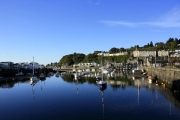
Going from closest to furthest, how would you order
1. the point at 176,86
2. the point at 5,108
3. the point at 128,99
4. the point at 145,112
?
the point at 145,112 < the point at 5,108 < the point at 128,99 < the point at 176,86

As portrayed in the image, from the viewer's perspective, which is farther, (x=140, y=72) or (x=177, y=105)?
(x=140, y=72)

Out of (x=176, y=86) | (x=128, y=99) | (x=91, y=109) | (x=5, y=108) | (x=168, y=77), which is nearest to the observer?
(x=91, y=109)

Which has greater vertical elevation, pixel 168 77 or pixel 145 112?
pixel 168 77

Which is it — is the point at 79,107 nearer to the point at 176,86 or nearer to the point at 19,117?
the point at 19,117

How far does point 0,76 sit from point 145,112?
3029 inches

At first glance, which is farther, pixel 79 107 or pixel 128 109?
pixel 79 107

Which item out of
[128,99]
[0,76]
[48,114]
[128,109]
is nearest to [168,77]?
[128,99]

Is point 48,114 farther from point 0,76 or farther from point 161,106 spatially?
point 0,76

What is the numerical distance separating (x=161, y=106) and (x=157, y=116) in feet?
18.4

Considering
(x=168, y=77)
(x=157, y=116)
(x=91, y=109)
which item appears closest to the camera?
(x=157, y=116)

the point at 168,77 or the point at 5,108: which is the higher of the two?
the point at 168,77

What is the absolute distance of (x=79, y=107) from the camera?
33906 millimetres

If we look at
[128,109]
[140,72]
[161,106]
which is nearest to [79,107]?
[128,109]

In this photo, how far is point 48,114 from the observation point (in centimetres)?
3038
